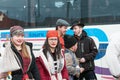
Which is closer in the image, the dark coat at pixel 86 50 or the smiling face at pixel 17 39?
the smiling face at pixel 17 39

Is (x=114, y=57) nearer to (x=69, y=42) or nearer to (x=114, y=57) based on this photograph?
(x=114, y=57)

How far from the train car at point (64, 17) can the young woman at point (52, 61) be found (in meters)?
2.31

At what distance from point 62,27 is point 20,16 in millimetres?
3140

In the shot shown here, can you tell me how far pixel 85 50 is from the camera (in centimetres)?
704

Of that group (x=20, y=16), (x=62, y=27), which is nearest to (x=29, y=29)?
(x=20, y=16)

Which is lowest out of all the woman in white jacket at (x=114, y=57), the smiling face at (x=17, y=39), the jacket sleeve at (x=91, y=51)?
the jacket sleeve at (x=91, y=51)

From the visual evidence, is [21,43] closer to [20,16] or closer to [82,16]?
[82,16]

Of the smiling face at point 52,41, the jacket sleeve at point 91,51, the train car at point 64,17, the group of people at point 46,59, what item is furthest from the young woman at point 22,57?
the train car at point 64,17

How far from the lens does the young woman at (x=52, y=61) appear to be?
525 cm

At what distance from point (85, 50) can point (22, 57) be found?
2.33 meters

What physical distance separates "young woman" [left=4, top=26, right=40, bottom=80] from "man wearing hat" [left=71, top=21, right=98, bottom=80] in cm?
201

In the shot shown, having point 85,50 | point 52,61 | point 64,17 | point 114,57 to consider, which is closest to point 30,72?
point 52,61

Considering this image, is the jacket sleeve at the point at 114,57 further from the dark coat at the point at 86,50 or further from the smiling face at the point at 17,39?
the dark coat at the point at 86,50

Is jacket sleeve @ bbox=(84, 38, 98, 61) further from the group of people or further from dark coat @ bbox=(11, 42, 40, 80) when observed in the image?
dark coat @ bbox=(11, 42, 40, 80)
